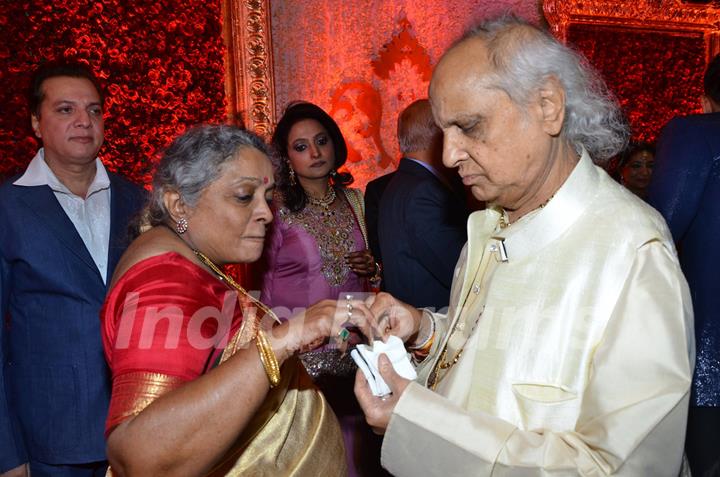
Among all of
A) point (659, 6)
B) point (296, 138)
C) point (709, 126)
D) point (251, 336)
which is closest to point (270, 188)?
point (251, 336)

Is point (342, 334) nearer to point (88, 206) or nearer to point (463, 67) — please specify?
point (463, 67)

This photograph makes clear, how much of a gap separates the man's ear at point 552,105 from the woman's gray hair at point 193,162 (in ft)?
2.83

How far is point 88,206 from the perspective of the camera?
9.32 feet

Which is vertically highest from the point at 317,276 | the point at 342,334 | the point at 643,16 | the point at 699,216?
the point at 643,16

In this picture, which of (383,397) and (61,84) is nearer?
(383,397)

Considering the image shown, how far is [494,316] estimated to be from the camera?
1.64 meters

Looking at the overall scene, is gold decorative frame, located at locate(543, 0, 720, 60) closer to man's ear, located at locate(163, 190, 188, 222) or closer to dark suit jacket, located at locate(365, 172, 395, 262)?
dark suit jacket, located at locate(365, 172, 395, 262)

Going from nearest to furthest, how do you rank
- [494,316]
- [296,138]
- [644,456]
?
[644,456] → [494,316] → [296,138]

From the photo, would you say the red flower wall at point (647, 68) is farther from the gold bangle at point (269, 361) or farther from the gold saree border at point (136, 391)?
the gold saree border at point (136, 391)

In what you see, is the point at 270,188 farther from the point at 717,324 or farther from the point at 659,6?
the point at 659,6

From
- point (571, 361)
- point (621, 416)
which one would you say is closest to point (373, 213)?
point (571, 361)

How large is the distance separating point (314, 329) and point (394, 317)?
1.21 feet

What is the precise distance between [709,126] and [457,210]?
3.82ft

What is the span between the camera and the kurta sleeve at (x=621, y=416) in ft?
4.25
